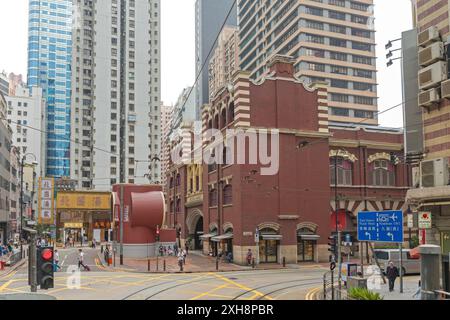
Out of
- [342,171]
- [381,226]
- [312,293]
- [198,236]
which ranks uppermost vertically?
[342,171]

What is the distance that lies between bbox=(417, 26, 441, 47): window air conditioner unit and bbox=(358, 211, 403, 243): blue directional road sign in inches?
297

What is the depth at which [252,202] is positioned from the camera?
45.6m

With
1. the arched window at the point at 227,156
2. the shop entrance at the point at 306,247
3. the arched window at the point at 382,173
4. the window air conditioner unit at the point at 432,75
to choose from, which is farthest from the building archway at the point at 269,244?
the window air conditioner unit at the point at 432,75

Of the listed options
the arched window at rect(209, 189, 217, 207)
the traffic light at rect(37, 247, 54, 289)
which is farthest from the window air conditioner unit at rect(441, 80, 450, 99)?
the arched window at rect(209, 189, 217, 207)

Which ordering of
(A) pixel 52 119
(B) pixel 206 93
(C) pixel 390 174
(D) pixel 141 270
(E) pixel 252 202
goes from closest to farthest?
(D) pixel 141 270, (E) pixel 252 202, (C) pixel 390 174, (A) pixel 52 119, (B) pixel 206 93

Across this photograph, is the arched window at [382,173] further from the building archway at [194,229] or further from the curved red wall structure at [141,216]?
the building archway at [194,229]

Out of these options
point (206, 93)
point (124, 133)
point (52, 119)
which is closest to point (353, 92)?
point (124, 133)

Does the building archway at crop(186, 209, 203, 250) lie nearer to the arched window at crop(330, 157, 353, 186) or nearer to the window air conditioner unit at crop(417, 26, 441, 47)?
the arched window at crop(330, 157, 353, 186)

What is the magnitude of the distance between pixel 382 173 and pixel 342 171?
4.70m

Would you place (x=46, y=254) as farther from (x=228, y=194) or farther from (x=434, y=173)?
(x=228, y=194)

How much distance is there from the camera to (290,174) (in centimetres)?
4684

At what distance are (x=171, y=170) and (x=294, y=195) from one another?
2990 centimetres

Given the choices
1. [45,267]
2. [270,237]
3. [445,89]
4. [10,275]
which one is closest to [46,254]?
[45,267]

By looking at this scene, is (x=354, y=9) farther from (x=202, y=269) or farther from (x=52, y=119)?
(x=52, y=119)
